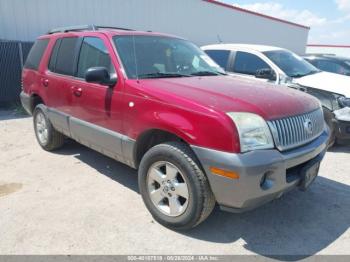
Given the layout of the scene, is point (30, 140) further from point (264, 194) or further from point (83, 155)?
point (264, 194)

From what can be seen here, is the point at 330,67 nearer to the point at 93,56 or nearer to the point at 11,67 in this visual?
the point at 93,56

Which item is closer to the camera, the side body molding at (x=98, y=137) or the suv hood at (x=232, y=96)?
the suv hood at (x=232, y=96)

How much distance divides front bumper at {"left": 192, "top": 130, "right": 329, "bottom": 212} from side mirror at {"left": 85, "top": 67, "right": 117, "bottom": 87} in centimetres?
135

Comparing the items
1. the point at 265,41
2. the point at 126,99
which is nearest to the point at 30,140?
the point at 126,99

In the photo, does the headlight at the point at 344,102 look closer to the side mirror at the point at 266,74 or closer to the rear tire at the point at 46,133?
the side mirror at the point at 266,74

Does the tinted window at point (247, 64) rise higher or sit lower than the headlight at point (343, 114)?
higher

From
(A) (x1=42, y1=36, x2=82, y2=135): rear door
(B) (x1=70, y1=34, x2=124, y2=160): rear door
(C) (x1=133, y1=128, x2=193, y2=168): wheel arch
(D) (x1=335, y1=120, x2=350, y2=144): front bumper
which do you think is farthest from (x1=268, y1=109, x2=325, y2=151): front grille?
(A) (x1=42, y1=36, x2=82, y2=135): rear door

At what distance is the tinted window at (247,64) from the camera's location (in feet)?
22.2

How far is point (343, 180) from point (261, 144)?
8.24 feet

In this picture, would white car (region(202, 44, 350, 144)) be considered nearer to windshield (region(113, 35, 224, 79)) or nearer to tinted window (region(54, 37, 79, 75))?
windshield (region(113, 35, 224, 79))

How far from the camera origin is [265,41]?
21.0 m

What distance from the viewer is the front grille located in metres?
2.85

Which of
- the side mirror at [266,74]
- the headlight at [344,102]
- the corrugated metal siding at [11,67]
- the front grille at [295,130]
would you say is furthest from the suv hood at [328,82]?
the corrugated metal siding at [11,67]

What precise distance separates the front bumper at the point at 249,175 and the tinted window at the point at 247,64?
13.5 ft
